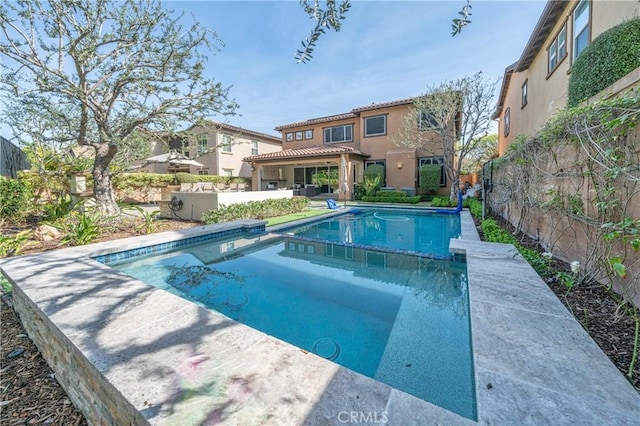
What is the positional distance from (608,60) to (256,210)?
10135mm

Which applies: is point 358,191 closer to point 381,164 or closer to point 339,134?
point 381,164

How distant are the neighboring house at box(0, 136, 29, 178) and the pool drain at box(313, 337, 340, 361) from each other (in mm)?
14392

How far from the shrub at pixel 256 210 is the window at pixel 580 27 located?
1060 cm

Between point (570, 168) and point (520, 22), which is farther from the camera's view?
point (570, 168)

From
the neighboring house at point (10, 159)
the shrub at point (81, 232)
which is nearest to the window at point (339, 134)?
the shrub at point (81, 232)

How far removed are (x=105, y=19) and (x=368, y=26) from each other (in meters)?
8.68

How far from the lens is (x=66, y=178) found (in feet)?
39.9

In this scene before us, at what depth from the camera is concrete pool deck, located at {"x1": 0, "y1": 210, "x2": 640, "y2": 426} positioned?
63.5 inches

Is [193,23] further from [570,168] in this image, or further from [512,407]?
[512,407]

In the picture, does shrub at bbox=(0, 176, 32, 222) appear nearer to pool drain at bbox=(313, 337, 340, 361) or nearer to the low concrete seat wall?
the low concrete seat wall

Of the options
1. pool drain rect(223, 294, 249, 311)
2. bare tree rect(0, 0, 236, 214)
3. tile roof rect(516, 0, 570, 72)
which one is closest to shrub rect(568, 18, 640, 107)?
tile roof rect(516, 0, 570, 72)

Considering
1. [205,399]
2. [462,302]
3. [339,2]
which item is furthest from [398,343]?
[339,2]

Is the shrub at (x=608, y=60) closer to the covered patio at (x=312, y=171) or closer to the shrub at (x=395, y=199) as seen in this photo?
the shrub at (x=395, y=199)

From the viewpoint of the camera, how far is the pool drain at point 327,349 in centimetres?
307
